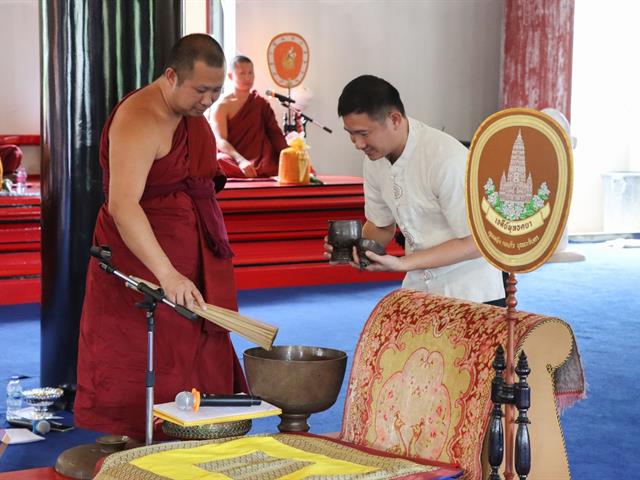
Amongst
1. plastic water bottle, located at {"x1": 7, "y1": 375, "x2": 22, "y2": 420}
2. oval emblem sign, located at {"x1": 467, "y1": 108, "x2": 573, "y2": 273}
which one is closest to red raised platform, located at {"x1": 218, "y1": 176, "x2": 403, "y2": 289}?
plastic water bottle, located at {"x1": 7, "y1": 375, "x2": 22, "y2": 420}

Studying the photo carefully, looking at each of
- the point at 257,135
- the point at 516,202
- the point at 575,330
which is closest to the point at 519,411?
the point at 516,202

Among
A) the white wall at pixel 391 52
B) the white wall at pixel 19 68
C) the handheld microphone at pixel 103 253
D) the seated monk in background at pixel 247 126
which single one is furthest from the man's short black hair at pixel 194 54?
the white wall at pixel 391 52

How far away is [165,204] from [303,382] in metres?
0.76

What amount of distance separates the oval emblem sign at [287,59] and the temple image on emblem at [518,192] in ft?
23.6

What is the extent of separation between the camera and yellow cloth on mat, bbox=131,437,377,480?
2143mm

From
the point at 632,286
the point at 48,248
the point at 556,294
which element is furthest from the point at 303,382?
the point at 632,286

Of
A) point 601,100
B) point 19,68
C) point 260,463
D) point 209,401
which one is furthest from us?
point 601,100

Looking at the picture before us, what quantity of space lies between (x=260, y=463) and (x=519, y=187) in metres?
0.78

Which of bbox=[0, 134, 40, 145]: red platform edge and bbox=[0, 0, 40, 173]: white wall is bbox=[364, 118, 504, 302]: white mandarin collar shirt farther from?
bbox=[0, 0, 40, 173]: white wall

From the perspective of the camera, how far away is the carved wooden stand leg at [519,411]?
1.95m

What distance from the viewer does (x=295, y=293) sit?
6.52 meters

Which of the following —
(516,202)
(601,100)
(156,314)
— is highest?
(601,100)

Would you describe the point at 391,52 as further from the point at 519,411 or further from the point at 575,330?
the point at 519,411

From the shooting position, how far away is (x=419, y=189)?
2.75 m
